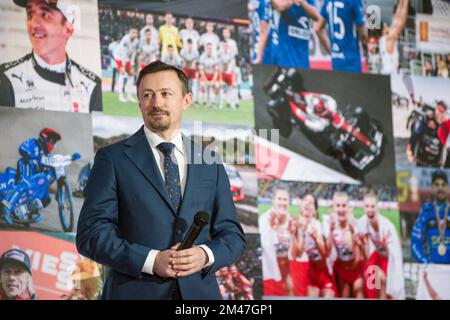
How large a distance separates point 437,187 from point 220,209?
3.11 m

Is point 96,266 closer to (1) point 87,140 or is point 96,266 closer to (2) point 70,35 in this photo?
(1) point 87,140

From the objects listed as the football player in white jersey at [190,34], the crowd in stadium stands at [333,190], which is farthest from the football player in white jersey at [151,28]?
the crowd in stadium stands at [333,190]

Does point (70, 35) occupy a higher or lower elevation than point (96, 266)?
higher

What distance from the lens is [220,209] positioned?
2141mm

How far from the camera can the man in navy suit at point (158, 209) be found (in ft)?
6.56

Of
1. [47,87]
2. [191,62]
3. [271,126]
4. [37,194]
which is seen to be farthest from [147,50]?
[37,194]

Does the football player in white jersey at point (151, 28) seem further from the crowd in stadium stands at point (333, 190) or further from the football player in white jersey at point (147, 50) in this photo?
the crowd in stadium stands at point (333, 190)

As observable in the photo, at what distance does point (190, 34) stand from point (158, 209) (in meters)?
2.58

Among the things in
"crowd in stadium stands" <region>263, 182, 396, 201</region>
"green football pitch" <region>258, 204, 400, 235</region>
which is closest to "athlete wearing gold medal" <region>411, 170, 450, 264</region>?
"green football pitch" <region>258, 204, 400, 235</region>

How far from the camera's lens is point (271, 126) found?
4621 millimetres

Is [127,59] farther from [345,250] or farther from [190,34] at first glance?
[345,250]

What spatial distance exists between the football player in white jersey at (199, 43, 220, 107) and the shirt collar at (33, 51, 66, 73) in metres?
0.75

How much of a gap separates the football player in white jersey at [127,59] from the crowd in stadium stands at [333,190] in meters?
0.95
